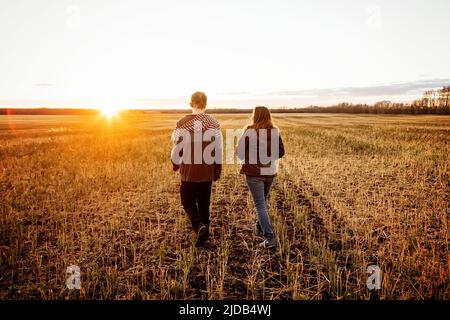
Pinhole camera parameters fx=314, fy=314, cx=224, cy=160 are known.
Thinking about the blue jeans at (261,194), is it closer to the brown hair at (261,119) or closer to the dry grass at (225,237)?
the dry grass at (225,237)

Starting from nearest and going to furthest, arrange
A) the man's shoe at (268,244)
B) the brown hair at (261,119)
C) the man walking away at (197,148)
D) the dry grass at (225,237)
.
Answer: the dry grass at (225,237), the man walking away at (197,148), the brown hair at (261,119), the man's shoe at (268,244)

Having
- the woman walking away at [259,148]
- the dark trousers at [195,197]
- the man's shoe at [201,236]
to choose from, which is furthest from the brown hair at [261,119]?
the man's shoe at [201,236]

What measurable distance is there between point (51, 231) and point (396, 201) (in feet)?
26.2

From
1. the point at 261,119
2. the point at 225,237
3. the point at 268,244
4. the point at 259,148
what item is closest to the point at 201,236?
the point at 225,237

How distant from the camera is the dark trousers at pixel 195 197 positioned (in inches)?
198

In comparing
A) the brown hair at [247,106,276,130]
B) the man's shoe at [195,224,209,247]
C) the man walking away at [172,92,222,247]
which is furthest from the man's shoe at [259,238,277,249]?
the brown hair at [247,106,276,130]

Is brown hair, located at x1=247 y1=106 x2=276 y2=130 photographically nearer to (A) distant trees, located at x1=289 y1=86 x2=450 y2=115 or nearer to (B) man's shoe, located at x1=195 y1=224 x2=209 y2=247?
(B) man's shoe, located at x1=195 y1=224 x2=209 y2=247

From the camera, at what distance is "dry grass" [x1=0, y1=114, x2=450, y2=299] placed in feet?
13.6

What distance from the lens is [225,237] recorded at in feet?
18.9

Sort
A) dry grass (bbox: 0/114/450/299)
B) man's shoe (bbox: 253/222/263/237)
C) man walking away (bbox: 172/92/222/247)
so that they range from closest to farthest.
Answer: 1. dry grass (bbox: 0/114/450/299)
2. man walking away (bbox: 172/92/222/247)
3. man's shoe (bbox: 253/222/263/237)

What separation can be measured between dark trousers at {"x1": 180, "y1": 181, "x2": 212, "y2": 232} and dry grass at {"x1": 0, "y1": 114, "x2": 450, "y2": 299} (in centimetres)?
54

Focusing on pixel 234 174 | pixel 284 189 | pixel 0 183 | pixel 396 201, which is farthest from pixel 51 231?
pixel 396 201

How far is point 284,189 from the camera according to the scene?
368 inches

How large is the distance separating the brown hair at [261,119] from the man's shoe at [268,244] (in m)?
1.89
